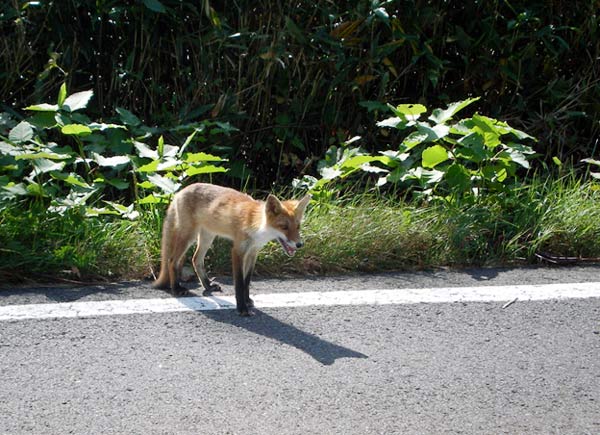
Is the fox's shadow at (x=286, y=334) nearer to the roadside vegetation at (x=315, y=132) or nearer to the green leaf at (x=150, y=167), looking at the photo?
the roadside vegetation at (x=315, y=132)

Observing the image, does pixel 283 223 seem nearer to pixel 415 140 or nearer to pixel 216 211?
pixel 216 211

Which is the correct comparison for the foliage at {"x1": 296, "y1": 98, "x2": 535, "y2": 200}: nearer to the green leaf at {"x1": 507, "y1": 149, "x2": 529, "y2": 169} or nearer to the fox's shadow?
the green leaf at {"x1": 507, "y1": 149, "x2": 529, "y2": 169}

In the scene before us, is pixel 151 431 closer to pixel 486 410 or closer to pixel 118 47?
pixel 486 410

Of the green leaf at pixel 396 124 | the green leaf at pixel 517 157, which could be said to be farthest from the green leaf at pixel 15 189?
the green leaf at pixel 517 157

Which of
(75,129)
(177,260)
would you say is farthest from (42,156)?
(177,260)

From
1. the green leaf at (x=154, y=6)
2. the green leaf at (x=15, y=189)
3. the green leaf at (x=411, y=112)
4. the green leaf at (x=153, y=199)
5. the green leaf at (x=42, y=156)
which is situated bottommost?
→ the green leaf at (x=153, y=199)

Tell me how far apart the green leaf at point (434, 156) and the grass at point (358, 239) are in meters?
0.33

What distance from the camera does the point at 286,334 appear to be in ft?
14.1

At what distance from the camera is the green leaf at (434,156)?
6.09 m

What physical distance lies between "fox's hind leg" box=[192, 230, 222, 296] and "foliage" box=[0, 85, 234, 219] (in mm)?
538

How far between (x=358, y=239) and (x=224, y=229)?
3.23 ft

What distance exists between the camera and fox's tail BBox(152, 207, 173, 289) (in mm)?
5121

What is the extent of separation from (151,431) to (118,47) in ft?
14.6

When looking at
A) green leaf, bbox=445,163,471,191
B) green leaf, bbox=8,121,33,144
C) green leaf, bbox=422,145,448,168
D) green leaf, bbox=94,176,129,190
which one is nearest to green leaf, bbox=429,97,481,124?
green leaf, bbox=422,145,448,168
